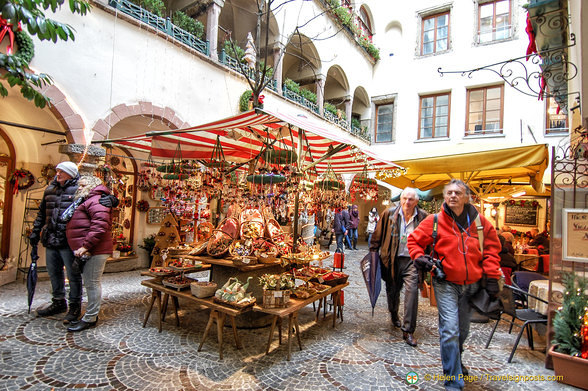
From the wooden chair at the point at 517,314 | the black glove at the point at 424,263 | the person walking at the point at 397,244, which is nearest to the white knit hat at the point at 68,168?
the person walking at the point at 397,244

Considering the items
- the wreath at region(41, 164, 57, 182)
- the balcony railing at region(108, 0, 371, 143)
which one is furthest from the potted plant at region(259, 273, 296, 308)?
the balcony railing at region(108, 0, 371, 143)

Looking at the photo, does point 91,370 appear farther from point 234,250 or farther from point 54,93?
point 54,93

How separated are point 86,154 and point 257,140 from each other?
2744 mm

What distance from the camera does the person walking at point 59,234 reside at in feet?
11.1

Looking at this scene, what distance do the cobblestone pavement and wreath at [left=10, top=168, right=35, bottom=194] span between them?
2500 millimetres

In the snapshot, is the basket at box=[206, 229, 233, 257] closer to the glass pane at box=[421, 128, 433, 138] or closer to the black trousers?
the black trousers

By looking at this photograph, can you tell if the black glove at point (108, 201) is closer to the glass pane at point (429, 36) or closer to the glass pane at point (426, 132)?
the glass pane at point (426, 132)

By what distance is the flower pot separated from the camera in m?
2.40

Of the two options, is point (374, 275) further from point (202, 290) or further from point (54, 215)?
point (54, 215)

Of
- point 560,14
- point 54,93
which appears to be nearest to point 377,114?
point 560,14

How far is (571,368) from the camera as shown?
2.46 meters

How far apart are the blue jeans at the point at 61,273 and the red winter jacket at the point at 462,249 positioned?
3.54m

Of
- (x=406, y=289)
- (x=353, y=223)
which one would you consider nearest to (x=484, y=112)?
(x=353, y=223)

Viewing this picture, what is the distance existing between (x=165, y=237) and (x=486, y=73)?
460 inches
